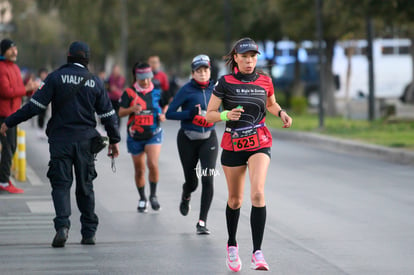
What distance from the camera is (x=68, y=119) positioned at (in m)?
8.80

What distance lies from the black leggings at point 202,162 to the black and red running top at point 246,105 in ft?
6.90

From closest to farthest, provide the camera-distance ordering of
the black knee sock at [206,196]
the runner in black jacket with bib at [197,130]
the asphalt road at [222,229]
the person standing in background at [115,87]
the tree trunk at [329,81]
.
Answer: the asphalt road at [222,229]
the black knee sock at [206,196]
the runner in black jacket with bib at [197,130]
the person standing in background at [115,87]
the tree trunk at [329,81]

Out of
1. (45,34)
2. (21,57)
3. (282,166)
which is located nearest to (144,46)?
(45,34)

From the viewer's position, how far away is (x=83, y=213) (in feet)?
29.9

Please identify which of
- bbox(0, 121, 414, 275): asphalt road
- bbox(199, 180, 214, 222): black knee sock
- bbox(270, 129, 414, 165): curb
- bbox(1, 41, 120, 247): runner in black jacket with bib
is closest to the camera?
bbox(0, 121, 414, 275): asphalt road

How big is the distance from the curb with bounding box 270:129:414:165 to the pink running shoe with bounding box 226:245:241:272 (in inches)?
413

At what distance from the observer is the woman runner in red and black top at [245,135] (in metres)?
7.73

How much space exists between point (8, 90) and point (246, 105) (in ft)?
18.7

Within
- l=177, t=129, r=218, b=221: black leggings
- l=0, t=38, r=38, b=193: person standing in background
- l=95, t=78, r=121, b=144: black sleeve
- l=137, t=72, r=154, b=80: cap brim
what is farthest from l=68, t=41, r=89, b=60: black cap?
l=0, t=38, r=38, b=193: person standing in background

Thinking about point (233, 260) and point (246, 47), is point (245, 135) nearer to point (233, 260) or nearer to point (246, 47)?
point (246, 47)

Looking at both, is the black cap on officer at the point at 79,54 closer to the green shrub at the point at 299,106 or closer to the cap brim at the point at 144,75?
the cap brim at the point at 144,75

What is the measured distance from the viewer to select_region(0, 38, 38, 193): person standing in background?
12.8m

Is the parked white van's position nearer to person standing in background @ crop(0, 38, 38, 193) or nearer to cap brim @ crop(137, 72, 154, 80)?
person standing in background @ crop(0, 38, 38, 193)

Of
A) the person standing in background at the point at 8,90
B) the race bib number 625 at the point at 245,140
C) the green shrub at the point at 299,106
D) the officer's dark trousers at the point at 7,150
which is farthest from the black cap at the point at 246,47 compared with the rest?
the green shrub at the point at 299,106
